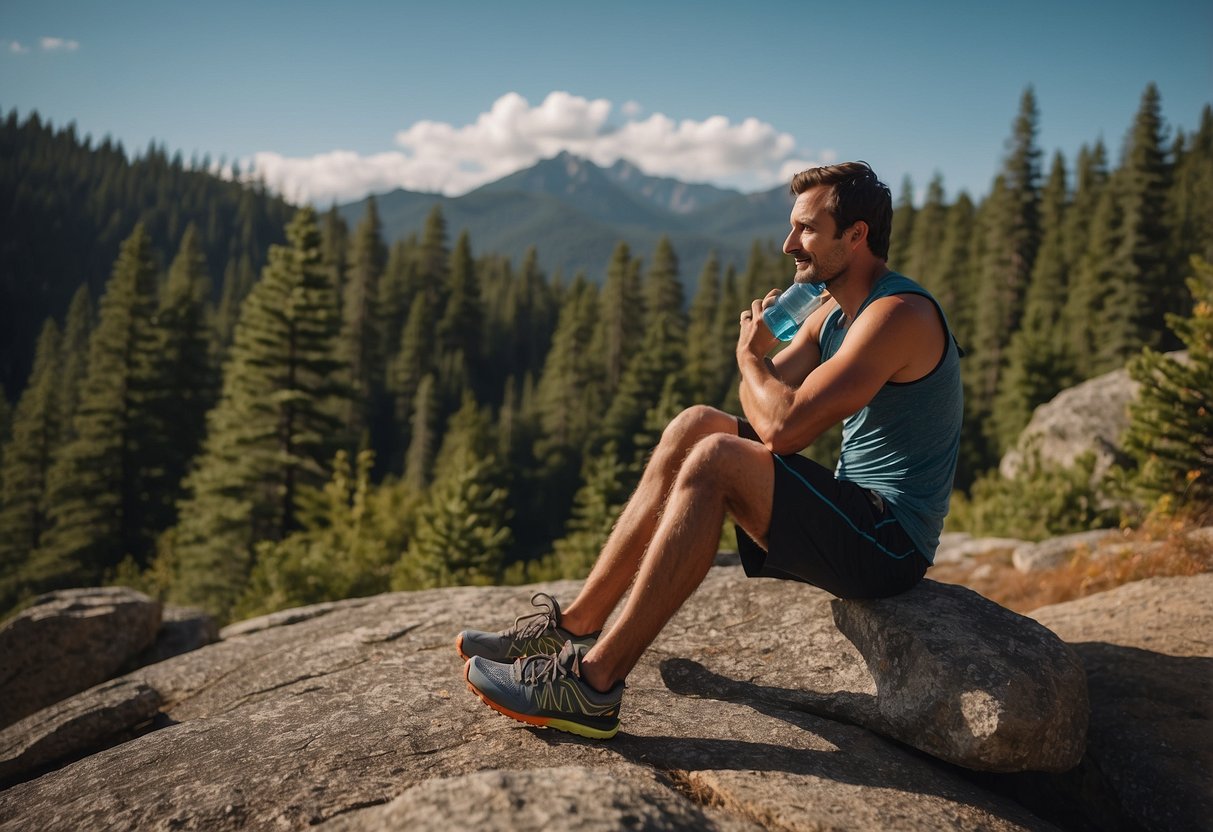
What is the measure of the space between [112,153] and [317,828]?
687ft

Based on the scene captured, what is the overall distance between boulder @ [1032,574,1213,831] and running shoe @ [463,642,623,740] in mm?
2478

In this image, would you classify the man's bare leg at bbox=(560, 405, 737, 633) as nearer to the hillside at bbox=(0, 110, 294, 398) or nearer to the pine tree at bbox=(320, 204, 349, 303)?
the pine tree at bbox=(320, 204, 349, 303)

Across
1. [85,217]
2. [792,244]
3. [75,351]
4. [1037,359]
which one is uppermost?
[85,217]

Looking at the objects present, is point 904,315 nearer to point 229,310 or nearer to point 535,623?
point 535,623

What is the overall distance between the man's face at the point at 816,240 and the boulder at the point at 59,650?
7.59m

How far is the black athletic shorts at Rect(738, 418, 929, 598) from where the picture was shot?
3359 mm

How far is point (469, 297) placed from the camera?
258 feet

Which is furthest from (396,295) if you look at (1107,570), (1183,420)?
(1107,570)

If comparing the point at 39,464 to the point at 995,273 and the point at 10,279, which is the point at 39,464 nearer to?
the point at 995,273

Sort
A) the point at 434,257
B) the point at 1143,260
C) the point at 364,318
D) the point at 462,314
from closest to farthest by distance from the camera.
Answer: the point at 1143,260 → the point at 364,318 → the point at 462,314 → the point at 434,257

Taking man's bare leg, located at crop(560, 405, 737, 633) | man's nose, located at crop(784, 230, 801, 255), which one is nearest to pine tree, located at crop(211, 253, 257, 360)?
man's bare leg, located at crop(560, 405, 737, 633)

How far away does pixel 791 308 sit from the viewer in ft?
13.2

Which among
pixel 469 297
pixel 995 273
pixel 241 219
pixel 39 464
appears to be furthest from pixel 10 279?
→ pixel 995 273

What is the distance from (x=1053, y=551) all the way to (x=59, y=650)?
1096 cm
